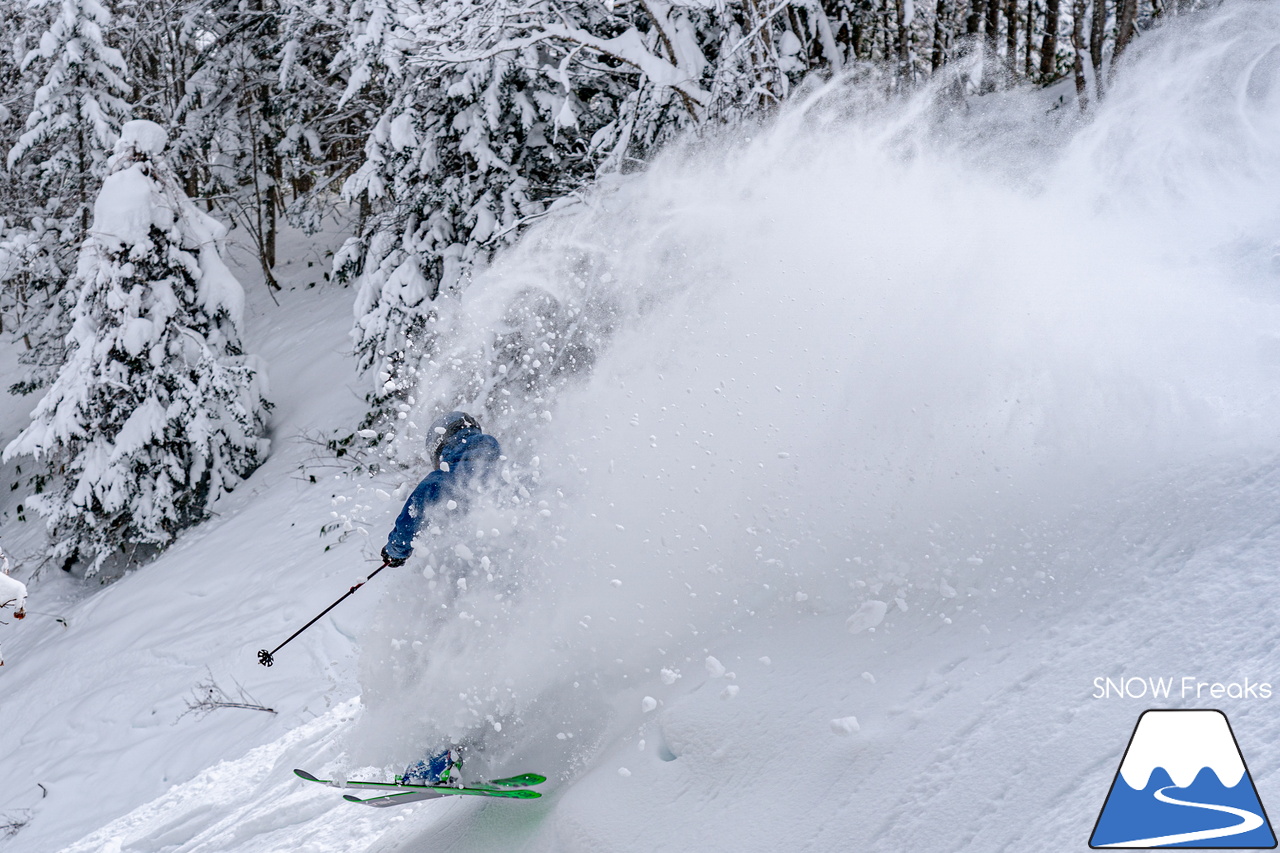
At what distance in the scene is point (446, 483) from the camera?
200 inches

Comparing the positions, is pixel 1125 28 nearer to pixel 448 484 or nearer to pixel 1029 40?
pixel 1029 40

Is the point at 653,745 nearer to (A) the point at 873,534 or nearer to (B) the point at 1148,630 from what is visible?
(A) the point at 873,534

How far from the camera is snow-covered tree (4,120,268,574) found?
12.3 meters

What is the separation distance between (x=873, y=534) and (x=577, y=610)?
1639 mm

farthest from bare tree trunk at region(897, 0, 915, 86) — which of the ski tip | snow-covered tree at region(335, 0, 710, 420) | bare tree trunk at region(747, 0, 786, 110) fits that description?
the ski tip

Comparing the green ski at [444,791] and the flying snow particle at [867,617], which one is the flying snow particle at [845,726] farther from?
the green ski at [444,791]

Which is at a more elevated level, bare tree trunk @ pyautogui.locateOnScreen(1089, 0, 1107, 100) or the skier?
bare tree trunk @ pyautogui.locateOnScreen(1089, 0, 1107, 100)

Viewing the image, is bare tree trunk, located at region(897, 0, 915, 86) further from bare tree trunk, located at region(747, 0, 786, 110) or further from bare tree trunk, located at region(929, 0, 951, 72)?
bare tree trunk, located at region(747, 0, 786, 110)

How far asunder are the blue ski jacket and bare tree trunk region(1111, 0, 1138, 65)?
9689 millimetres

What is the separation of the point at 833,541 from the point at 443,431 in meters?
2.41

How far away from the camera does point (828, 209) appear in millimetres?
6285

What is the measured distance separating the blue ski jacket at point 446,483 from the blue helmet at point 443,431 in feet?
0.20

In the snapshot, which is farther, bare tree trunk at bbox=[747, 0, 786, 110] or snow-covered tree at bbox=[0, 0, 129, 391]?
snow-covered tree at bbox=[0, 0, 129, 391]

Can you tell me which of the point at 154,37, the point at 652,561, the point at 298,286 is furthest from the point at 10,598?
the point at 154,37
